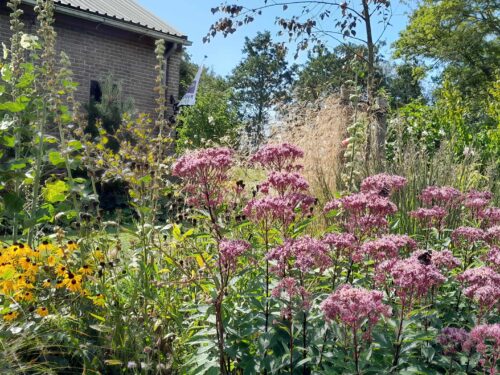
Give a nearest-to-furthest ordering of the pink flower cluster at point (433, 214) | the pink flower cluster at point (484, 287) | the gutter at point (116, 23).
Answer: the pink flower cluster at point (484, 287)
the pink flower cluster at point (433, 214)
the gutter at point (116, 23)

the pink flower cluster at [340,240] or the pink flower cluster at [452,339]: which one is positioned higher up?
the pink flower cluster at [340,240]

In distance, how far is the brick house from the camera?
13.3 meters

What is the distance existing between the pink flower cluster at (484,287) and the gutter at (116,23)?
12054 mm

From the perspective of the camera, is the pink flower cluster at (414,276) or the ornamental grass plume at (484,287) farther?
the ornamental grass plume at (484,287)

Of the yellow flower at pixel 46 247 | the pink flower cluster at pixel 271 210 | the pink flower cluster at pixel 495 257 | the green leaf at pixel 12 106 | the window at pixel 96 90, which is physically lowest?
the yellow flower at pixel 46 247

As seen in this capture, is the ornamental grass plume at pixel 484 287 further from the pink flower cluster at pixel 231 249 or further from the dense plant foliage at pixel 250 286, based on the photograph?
the pink flower cluster at pixel 231 249

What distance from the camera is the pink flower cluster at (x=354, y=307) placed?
2.09m

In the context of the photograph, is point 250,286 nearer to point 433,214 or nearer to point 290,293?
point 290,293

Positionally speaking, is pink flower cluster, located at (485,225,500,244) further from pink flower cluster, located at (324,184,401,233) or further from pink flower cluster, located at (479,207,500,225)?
pink flower cluster, located at (324,184,401,233)

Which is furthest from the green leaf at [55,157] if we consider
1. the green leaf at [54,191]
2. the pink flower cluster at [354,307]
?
the pink flower cluster at [354,307]

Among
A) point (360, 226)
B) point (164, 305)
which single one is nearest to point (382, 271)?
point (360, 226)

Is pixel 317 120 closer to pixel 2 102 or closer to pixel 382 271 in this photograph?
pixel 2 102

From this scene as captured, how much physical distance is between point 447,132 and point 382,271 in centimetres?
816

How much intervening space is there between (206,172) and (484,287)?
1342 millimetres
